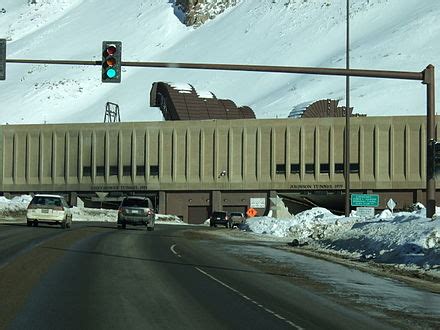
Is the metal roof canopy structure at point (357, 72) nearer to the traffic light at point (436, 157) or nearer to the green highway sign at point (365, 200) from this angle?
the traffic light at point (436, 157)

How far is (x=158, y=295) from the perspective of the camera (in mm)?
14977

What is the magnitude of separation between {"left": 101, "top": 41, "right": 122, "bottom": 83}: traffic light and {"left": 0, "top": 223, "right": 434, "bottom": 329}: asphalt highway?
4.98 m

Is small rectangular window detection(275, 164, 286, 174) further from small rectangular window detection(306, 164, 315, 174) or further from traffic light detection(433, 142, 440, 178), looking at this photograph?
traffic light detection(433, 142, 440, 178)

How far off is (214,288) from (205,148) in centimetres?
7501

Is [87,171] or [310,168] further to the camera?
[87,171]

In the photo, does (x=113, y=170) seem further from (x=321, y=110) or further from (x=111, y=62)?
(x=111, y=62)

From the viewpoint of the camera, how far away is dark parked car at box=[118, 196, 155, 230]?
45.6m

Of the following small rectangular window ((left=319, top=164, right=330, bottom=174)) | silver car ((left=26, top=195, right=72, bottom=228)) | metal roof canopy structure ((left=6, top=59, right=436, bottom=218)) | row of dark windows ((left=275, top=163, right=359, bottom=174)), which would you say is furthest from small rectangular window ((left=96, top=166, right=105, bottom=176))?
metal roof canopy structure ((left=6, top=59, right=436, bottom=218))

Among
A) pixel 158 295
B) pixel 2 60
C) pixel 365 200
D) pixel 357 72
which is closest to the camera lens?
pixel 158 295

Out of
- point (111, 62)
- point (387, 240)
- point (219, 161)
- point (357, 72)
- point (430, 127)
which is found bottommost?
point (387, 240)

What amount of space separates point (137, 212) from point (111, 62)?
2365 cm

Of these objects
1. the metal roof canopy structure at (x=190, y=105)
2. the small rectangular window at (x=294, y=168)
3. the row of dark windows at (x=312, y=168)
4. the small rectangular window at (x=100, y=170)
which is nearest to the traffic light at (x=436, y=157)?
the row of dark windows at (x=312, y=168)

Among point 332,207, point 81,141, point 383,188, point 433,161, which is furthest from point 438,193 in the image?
point 433,161

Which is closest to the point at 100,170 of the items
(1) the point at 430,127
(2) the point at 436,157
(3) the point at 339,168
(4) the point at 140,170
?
(4) the point at 140,170
